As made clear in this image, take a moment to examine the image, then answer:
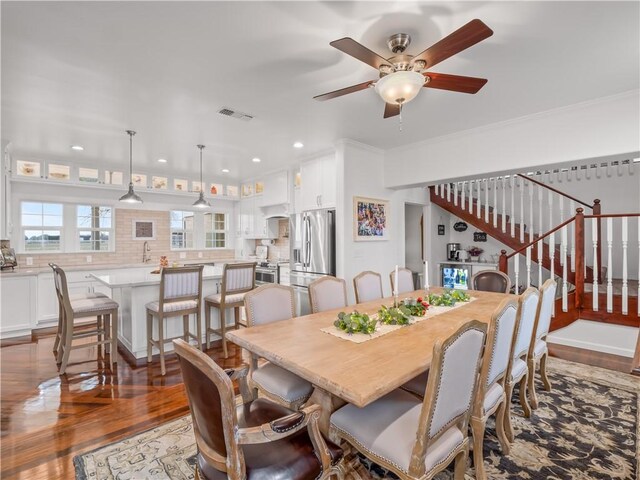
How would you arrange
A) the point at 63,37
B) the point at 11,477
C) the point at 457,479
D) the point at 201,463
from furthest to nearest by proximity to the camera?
the point at 63,37 < the point at 11,477 < the point at 457,479 < the point at 201,463

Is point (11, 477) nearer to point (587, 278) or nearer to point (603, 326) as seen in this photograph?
point (603, 326)

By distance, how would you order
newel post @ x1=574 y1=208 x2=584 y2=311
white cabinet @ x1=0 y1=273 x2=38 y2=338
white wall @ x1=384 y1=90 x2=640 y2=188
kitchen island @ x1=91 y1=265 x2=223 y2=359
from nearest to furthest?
1. white wall @ x1=384 y1=90 x2=640 y2=188
2. kitchen island @ x1=91 y1=265 x2=223 y2=359
3. newel post @ x1=574 y1=208 x2=584 y2=311
4. white cabinet @ x1=0 y1=273 x2=38 y2=338

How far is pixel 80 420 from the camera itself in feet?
7.80

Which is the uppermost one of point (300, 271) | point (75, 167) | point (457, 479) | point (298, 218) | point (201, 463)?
point (75, 167)

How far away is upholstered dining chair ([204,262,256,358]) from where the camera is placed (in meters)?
3.68

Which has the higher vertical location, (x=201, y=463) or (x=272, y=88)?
(x=272, y=88)

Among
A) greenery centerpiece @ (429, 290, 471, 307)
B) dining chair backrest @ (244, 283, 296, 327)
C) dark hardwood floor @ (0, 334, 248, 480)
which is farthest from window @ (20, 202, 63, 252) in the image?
greenery centerpiece @ (429, 290, 471, 307)

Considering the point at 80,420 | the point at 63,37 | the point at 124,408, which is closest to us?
the point at 63,37

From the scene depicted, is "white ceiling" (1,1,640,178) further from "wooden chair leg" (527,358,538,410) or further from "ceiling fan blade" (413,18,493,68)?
Answer: "wooden chair leg" (527,358,538,410)

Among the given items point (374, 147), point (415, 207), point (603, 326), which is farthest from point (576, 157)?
point (415, 207)

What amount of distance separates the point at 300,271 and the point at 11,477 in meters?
3.60

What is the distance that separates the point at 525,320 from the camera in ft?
6.77

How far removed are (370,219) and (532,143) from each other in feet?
7.05

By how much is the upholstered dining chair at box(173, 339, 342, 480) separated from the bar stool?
8.79 feet
